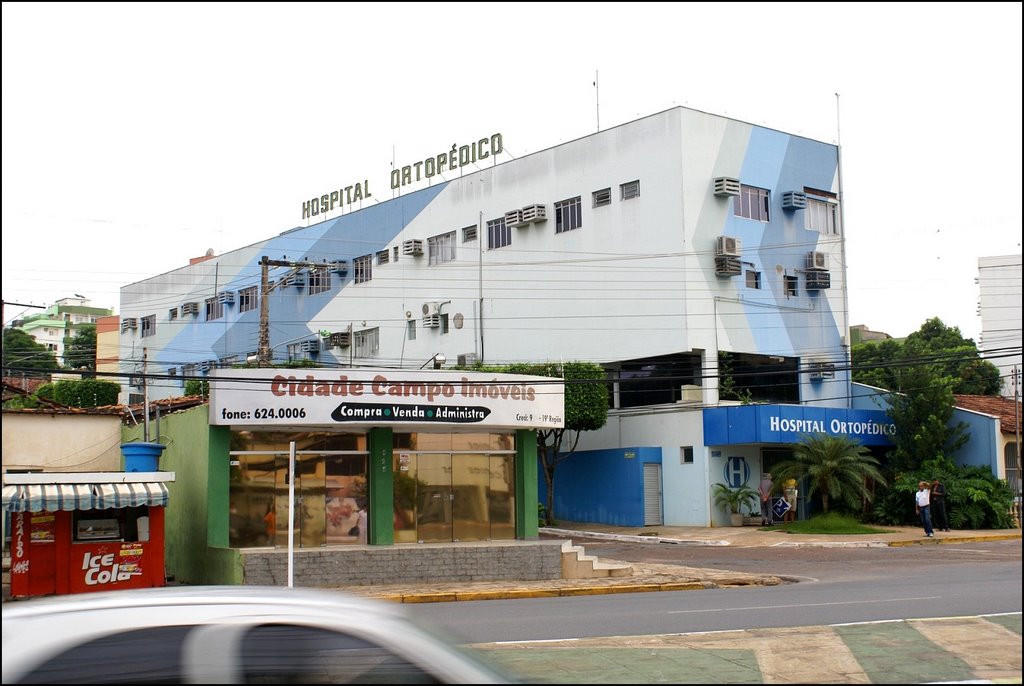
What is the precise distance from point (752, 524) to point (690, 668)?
95.7 ft

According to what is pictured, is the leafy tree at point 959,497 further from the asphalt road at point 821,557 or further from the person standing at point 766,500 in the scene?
the asphalt road at point 821,557

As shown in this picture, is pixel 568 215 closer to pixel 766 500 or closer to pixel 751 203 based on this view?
pixel 751 203

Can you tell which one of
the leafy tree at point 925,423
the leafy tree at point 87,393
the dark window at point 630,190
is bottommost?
the leafy tree at point 925,423

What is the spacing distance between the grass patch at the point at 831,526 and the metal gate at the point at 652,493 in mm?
4652

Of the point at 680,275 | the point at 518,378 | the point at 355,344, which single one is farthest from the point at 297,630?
the point at 355,344

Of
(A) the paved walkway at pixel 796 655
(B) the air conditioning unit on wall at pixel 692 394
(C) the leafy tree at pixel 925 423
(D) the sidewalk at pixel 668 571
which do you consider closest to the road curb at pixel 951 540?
(D) the sidewalk at pixel 668 571

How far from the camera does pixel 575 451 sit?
43.1 metres

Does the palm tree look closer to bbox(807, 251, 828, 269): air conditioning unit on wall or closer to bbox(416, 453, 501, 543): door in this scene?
bbox(807, 251, 828, 269): air conditioning unit on wall

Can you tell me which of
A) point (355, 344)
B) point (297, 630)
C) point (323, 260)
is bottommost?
point (297, 630)

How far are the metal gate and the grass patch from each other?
15.3 ft

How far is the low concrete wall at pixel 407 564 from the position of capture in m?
21.8

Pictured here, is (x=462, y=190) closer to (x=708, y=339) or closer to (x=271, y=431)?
(x=708, y=339)

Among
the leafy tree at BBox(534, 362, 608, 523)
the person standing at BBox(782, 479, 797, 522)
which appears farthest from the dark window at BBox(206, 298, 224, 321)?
the person standing at BBox(782, 479, 797, 522)

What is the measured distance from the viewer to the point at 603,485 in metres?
41.6
